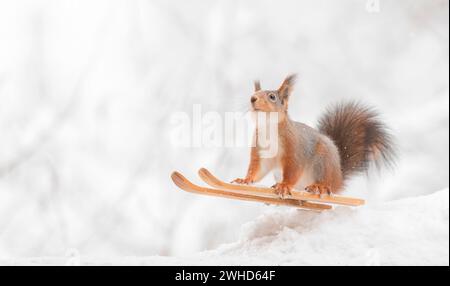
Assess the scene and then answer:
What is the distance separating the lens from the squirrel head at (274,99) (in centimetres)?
144

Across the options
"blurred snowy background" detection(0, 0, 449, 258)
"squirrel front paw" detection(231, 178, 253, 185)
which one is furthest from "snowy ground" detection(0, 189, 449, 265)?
"blurred snowy background" detection(0, 0, 449, 258)

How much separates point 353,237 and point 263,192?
23 centimetres

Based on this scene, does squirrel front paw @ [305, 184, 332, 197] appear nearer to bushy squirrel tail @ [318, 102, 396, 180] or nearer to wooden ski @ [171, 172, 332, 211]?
wooden ski @ [171, 172, 332, 211]

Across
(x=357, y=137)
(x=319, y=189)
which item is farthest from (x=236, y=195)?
(x=357, y=137)

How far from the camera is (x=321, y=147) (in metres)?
1.56

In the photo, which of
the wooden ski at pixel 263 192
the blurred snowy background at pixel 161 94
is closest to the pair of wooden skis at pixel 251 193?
the wooden ski at pixel 263 192

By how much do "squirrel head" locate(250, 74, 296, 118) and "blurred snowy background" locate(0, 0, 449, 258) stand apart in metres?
0.62

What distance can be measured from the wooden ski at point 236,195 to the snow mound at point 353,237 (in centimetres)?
3

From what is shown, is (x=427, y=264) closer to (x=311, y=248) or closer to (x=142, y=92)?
(x=311, y=248)

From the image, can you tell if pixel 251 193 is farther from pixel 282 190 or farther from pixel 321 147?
pixel 321 147

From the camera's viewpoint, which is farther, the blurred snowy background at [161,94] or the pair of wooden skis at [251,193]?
the blurred snowy background at [161,94]

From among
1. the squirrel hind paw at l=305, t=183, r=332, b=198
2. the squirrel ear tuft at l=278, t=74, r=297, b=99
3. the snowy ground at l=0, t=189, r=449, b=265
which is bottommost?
the snowy ground at l=0, t=189, r=449, b=265

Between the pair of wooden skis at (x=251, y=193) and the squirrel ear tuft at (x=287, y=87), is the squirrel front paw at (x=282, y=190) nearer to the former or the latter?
the pair of wooden skis at (x=251, y=193)

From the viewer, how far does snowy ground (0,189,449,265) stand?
1.32 meters
